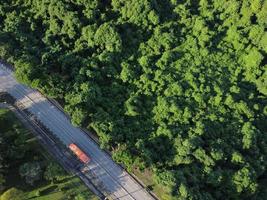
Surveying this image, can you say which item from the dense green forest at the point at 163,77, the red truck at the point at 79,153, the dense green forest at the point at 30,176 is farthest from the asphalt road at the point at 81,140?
the dense green forest at the point at 30,176

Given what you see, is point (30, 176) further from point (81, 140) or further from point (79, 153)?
point (81, 140)

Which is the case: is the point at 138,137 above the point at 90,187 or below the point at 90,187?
above

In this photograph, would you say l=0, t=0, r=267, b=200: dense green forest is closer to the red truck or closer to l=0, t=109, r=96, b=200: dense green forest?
the red truck

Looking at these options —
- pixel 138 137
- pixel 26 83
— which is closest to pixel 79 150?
pixel 138 137

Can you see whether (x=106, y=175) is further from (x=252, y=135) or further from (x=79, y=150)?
(x=252, y=135)

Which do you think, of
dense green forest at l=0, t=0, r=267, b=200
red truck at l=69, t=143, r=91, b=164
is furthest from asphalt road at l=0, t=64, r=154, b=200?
dense green forest at l=0, t=0, r=267, b=200

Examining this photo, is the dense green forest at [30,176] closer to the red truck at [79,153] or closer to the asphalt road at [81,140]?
the red truck at [79,153]
